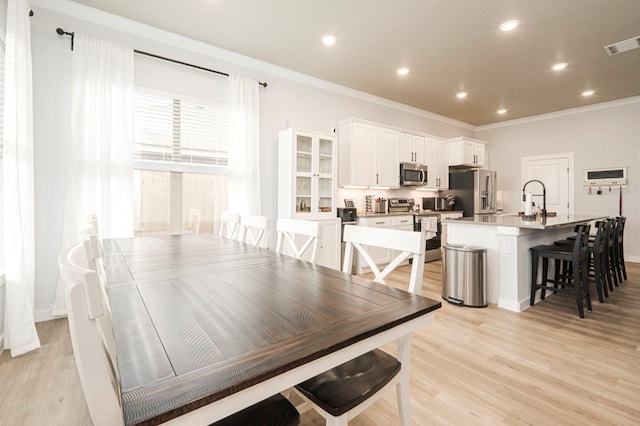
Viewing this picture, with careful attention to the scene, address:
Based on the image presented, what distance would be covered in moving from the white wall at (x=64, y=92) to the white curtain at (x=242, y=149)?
265 mm

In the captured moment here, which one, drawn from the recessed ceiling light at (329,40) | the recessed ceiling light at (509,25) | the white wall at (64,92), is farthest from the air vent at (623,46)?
the white wall at (64,92)

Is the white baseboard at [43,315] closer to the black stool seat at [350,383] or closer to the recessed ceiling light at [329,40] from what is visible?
the black stool seat at [350,383]

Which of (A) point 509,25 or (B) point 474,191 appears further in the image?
(B) point 474,191

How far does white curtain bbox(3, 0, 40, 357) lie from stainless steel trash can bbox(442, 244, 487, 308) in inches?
148

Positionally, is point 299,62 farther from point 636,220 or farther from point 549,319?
point 636,220

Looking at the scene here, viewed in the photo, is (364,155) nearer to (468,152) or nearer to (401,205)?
(401,205)

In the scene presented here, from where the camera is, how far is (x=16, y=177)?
230 centimetres

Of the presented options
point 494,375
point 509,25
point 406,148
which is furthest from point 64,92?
point 406,148

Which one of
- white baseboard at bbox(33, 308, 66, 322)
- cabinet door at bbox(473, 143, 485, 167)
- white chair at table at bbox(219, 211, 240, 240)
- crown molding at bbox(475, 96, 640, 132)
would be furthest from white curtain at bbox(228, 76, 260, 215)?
crown molding at bbox(475, 96, 640, 132)

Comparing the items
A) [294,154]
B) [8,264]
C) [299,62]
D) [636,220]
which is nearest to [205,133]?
[294,154]

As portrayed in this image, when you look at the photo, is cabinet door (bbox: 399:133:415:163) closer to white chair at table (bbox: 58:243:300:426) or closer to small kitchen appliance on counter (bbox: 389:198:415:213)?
small kitchen appliance on counter (bbox: 389:198:415:213)

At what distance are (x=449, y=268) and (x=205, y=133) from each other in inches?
129

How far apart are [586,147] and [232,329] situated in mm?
7663

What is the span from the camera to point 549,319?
9.45 feet
